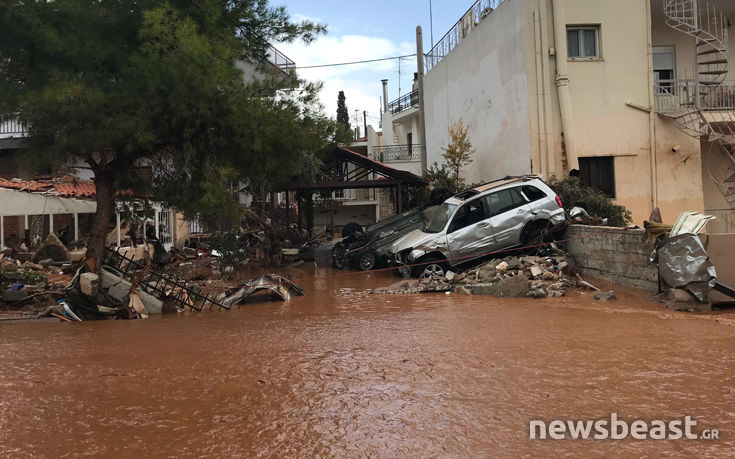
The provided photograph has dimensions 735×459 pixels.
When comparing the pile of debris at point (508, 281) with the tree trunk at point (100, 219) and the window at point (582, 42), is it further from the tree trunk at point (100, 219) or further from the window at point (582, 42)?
the window at point (582, 42)

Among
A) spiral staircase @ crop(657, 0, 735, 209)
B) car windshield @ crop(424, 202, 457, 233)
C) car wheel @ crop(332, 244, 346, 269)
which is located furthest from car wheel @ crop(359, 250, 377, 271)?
spiral staircase @ crop(657, 0, 735, 209)

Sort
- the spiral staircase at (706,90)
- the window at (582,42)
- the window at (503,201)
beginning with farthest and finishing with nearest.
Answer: the window at (582,42) < the spiral staircase at (706,90) < the window at (503,201)

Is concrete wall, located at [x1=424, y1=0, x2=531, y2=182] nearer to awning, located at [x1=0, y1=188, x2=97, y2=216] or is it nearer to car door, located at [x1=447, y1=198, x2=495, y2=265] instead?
car door, located at [x1=447, y1=198, x2=495, y2=265]

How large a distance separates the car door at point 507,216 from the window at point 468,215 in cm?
19

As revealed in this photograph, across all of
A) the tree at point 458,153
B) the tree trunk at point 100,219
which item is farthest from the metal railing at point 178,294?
the tree at point 458,153

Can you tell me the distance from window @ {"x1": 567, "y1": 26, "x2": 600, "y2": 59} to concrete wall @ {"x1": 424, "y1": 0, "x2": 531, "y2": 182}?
5.01 feet

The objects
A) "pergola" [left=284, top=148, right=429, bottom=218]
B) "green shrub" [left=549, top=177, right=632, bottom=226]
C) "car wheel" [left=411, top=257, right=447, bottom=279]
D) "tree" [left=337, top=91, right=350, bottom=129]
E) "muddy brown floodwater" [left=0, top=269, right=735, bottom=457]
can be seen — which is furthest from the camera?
"tree" [left=337, top=91, right=350, bottom=129]

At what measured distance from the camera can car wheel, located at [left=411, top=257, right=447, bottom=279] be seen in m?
12.2

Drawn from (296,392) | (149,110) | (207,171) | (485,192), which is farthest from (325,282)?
(296,392)

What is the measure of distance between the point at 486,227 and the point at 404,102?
27.2m

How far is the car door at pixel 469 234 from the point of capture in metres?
12.4

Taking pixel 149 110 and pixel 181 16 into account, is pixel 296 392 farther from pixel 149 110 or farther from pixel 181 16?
pixel 181 16

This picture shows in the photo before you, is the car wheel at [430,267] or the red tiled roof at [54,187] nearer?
the car wheel at [430,267]

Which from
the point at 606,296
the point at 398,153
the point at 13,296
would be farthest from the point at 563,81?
the point at 398,153
